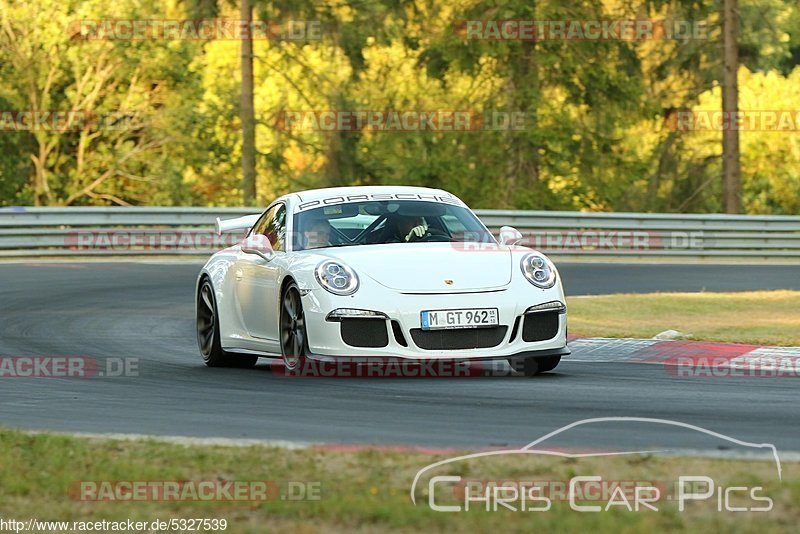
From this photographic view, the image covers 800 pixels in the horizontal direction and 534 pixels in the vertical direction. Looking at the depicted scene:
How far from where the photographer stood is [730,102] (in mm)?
→ 35500

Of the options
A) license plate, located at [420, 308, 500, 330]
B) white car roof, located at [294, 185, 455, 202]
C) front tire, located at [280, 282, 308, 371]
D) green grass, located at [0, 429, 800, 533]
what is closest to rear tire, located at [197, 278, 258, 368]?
white car roof, located at [294, 185, 455, 202]

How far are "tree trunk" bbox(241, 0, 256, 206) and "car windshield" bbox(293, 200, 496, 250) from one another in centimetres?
2517

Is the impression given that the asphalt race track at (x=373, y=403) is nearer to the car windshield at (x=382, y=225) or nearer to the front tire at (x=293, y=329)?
the front tire at (x=293, y=329)

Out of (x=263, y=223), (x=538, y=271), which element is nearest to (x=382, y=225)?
(x=538, y=271)

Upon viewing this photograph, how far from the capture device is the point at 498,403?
8.70 metres

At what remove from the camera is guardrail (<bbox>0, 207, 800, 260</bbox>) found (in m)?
25.0

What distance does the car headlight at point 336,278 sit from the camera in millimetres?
9984

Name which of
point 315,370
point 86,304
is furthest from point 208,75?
point 315,370

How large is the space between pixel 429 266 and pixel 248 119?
28356 mm

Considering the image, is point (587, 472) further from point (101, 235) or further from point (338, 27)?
point (338, 27)

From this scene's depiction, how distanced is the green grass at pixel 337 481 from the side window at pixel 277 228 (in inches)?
158

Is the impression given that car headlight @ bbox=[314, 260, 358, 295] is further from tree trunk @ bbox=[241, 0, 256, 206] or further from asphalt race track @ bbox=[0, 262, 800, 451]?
tree trunk @ bbox=[241, 0, 256, 206]

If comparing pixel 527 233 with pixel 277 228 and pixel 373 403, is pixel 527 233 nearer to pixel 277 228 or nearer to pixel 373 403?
pixel 277 228

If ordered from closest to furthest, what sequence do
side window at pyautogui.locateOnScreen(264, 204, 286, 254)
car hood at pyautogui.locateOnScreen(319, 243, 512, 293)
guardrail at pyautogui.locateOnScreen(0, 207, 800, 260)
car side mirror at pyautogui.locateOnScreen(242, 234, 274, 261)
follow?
car hood at pyautogui.locateOnScreen(319, 243, 512, 293) → car side mirror at pyautogui.locateOnScreen(242, 234, 274, 261) → side window at pyautogui.locateOnScreen(264, 204, 286, 254) → guardrail at pyautogui.locateOnScreen(0, 207, 800, 260)
